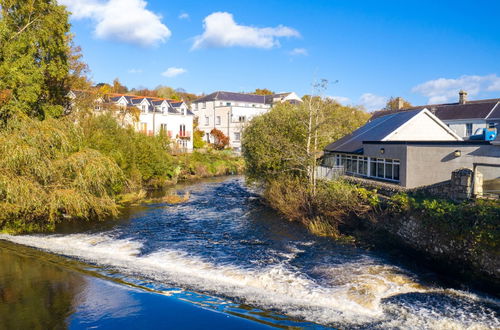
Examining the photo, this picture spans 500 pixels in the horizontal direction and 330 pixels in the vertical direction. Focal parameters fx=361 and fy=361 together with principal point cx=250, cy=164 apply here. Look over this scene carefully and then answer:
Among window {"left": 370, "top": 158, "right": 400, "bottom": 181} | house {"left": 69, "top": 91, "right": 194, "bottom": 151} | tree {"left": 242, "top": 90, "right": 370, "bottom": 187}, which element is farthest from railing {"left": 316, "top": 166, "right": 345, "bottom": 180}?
house {"left": 69, "top": 91, "right": 194, "bottom": 151}

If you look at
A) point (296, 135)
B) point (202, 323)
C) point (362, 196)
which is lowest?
point (202, 323)

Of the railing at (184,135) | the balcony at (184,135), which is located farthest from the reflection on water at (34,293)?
the railing at (184,135)

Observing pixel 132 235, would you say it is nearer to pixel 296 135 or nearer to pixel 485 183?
pixel 296 135

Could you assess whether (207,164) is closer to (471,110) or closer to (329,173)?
(329,173)

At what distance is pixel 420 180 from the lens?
20.3 m

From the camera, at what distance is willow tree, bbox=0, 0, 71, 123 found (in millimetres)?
21719

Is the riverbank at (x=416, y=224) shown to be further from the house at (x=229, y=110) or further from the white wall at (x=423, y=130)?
the house at (x=229, y=110)

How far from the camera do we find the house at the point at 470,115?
136 feet

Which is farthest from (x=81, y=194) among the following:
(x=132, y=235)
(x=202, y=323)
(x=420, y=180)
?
(x=420, y=180)

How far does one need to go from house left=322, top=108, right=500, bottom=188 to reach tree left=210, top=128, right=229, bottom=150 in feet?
106

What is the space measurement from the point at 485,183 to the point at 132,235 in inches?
685

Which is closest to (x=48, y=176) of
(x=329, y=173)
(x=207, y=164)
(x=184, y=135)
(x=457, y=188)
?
(x=329, y=173)

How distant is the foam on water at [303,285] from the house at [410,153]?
6769 millimetres

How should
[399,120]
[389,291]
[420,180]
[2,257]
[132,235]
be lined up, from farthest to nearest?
[399,120] < [420,180] < [132,235] < [2,257] < [389,291]
